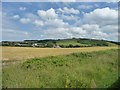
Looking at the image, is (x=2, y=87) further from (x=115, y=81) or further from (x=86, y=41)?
(x=86, y=41)

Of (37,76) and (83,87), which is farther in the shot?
(37,76)

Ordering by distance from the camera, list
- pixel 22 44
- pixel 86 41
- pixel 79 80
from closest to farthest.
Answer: pixel 79 80 → pixel 22 44 → pixel 86 41

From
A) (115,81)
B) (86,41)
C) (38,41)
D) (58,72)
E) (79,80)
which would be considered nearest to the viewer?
(79,80)

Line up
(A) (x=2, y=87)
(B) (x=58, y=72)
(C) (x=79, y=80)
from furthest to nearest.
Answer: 1. (B) (x=58, y=72)
2. (C) (x=79, y=80)
3. (A) (x=2, y=87)

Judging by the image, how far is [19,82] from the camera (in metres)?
10.3

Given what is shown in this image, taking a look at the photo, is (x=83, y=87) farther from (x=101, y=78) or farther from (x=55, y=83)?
(x=101, y=78)

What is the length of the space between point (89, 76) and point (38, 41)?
60.9 metres

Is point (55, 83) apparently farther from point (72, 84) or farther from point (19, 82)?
point (19, 82)

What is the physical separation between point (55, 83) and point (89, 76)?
3.00 m

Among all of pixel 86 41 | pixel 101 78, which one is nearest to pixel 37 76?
pixel 101 78

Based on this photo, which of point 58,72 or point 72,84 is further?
point 58,72

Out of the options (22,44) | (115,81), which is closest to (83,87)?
(115,81)

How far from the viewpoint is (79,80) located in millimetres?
11336

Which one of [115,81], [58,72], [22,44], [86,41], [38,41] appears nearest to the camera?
[58,72]
